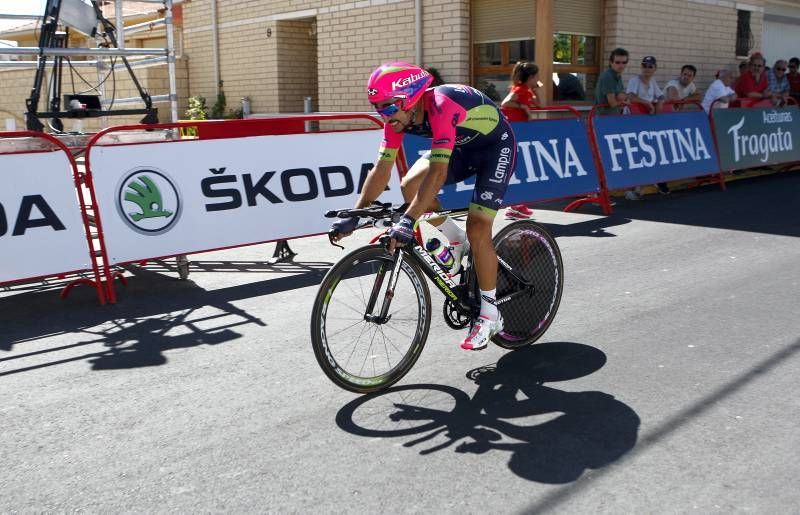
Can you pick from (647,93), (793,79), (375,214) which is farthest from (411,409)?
(793,79)

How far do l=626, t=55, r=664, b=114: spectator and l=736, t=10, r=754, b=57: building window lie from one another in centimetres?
802

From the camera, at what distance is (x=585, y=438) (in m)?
3.96

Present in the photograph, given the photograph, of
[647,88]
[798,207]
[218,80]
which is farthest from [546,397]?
[218,80]

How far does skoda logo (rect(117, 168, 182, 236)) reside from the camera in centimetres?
704

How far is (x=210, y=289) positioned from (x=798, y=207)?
28.6 feet

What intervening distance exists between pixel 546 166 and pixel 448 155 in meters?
6.37

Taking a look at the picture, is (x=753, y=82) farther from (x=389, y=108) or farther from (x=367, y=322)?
(x=367, y=322)

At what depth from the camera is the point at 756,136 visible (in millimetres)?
14469

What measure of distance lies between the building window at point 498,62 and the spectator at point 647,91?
232cm

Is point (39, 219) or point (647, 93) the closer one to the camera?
point (39, 219)

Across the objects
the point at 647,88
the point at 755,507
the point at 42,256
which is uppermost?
the point at 647,88

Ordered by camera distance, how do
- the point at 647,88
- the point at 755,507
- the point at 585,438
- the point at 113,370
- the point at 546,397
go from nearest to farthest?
1. the point at 755,507
2. the point at 585,438
3. the point at 546,397
4. the point at 113,370
5. the point at 647,88

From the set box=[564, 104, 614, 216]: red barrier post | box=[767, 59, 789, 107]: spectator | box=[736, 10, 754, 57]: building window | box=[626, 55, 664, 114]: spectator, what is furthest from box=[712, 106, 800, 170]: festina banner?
box=[736, 10, 754, 57]: building window

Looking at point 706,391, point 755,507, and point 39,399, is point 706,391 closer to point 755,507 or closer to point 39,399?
point 755,507
